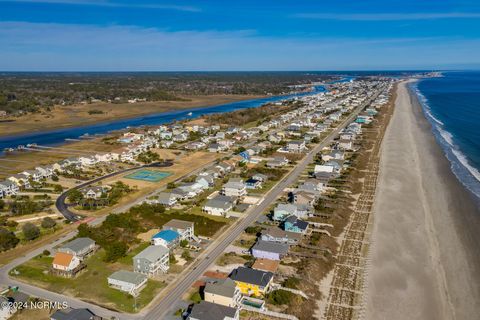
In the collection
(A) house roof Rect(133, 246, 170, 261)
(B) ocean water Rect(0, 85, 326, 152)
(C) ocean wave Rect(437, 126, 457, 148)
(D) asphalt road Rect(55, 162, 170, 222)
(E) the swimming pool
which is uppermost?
(A) house roof Rect(133, 246, 170, 261)

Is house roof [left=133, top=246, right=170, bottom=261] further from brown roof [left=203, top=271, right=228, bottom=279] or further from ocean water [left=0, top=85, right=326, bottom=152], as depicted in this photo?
ocean water [left=0, top=85, right=326, bottom=152]

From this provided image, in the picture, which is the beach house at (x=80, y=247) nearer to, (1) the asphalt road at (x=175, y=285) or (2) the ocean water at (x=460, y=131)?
(1) the asphalt road at (x=175, y=285)

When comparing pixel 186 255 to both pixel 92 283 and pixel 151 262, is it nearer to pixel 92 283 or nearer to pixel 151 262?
pixel 151 262

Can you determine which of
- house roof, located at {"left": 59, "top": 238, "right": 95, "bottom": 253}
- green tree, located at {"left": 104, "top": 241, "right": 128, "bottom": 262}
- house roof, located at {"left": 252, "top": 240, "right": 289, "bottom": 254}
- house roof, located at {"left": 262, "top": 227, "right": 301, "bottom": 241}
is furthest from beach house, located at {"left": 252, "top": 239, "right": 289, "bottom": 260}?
house roof, located at {"left": 59, "top": 238, "right": 95, "bottom": 253}

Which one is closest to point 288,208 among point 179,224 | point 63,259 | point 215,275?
point 179,224

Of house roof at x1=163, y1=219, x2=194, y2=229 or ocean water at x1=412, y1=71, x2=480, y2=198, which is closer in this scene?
house roof at x1=163, y1=219, x2=194, y2=229
